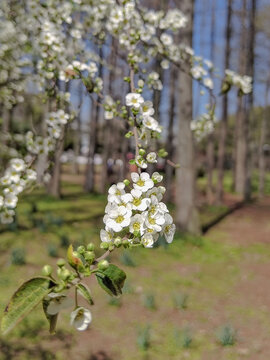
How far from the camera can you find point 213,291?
5.38m

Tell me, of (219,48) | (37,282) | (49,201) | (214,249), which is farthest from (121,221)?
(219,48)

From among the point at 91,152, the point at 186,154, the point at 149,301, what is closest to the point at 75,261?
the point at 149,301

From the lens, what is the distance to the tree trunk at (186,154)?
7645 mm

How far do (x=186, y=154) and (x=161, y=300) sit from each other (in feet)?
11.5

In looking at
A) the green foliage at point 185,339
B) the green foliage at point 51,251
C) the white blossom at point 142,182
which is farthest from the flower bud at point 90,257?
the green foliage at point 51,251

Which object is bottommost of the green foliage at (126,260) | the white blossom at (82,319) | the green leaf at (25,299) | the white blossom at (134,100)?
the green foliage at (126,260)

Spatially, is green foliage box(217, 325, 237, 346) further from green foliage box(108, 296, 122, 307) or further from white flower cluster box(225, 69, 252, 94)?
white flower cluster box(225, 69, 252, 94)

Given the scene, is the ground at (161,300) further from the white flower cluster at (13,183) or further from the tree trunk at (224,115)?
the tree trunk at (224,115)

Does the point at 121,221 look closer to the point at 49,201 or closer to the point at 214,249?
the point at 214,249

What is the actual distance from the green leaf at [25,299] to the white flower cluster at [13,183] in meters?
1.44

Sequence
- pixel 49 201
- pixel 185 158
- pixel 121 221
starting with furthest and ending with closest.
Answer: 1. pixel 49 201
2. pixel 185 158
3. pixel 121 221

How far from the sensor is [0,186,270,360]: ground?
3.76 m

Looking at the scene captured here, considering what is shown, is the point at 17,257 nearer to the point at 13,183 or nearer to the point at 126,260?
the point at 126,260

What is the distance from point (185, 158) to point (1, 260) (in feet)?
13.1
